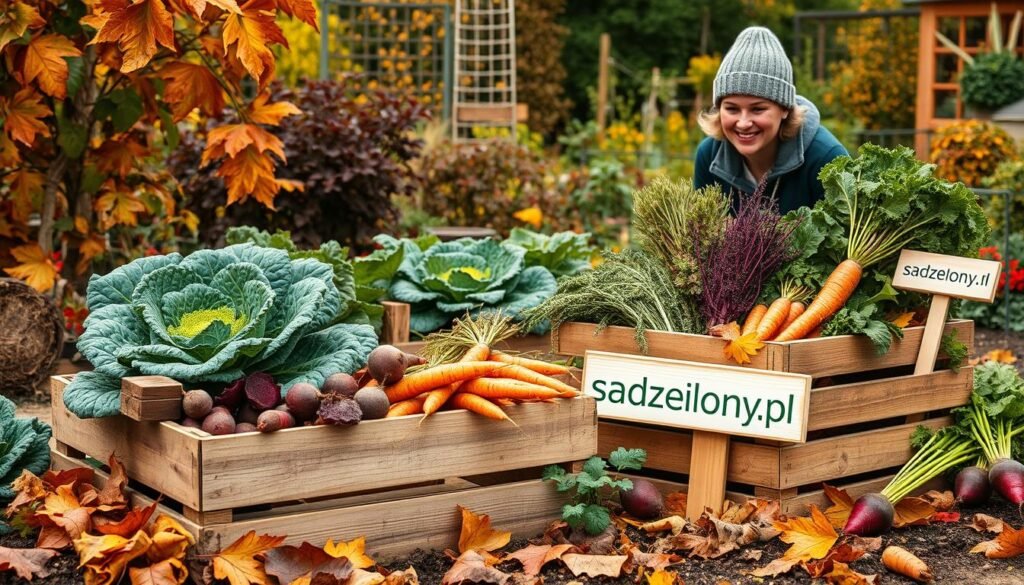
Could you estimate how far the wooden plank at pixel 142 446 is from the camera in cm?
278

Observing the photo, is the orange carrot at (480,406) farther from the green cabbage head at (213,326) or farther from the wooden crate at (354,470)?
the green cabbage head at (213,326)

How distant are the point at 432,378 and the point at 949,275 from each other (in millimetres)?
1626

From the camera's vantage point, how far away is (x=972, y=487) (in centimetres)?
363

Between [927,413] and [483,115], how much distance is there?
825 cm

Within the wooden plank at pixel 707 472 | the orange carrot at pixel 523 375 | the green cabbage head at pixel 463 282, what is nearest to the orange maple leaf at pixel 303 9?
the green cabbage head at pixel 463 282

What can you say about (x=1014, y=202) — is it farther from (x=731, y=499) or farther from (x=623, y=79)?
(x=623, y=79)

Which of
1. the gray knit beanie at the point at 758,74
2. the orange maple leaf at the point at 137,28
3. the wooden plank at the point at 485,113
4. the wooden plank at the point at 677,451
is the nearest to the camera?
the wooden plank at the point at 677,451

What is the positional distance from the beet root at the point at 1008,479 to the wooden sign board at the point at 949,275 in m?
0.51

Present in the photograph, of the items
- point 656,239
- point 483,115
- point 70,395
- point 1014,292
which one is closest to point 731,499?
point 656,239

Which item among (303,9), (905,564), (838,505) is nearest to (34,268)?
(303,9)

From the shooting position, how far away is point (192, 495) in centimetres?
276

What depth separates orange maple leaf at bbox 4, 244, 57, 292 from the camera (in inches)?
202

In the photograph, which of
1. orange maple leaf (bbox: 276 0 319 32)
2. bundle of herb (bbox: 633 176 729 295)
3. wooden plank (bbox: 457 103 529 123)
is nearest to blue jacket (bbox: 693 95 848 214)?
bundle of herb (bbox: 633 176 729 295)

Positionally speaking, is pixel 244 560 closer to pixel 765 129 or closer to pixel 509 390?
pixel 509 390
